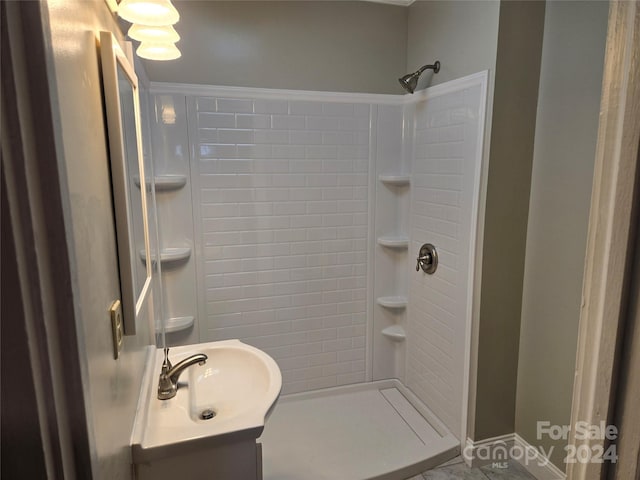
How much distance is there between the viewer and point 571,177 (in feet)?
5.49

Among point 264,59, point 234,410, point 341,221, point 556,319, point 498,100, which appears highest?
point 264,59

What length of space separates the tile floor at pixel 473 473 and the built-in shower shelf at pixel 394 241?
1.19 m

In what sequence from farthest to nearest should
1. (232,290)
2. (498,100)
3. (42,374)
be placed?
(232,290)
(498,100)
(42,374)

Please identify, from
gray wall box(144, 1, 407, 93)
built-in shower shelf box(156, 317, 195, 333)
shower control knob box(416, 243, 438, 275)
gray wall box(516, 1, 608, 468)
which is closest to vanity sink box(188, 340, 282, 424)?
built-in shower shelf box(156, 317, 195, 333)

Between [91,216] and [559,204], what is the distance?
176cm

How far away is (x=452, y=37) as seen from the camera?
6.51ft

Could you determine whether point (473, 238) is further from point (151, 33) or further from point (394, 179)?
point (151, 33)

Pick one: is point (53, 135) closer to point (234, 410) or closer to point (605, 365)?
point (605, 365)

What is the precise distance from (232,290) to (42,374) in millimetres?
1866

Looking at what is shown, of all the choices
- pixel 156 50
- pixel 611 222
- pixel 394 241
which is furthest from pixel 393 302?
pixel 611 222

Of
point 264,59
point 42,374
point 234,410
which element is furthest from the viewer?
point 264,59

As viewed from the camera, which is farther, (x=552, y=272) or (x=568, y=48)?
(x=552, y=272)

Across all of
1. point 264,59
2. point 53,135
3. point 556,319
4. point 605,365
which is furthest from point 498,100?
point 53,135

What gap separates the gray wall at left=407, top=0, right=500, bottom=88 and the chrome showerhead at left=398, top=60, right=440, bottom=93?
0.10 feet
